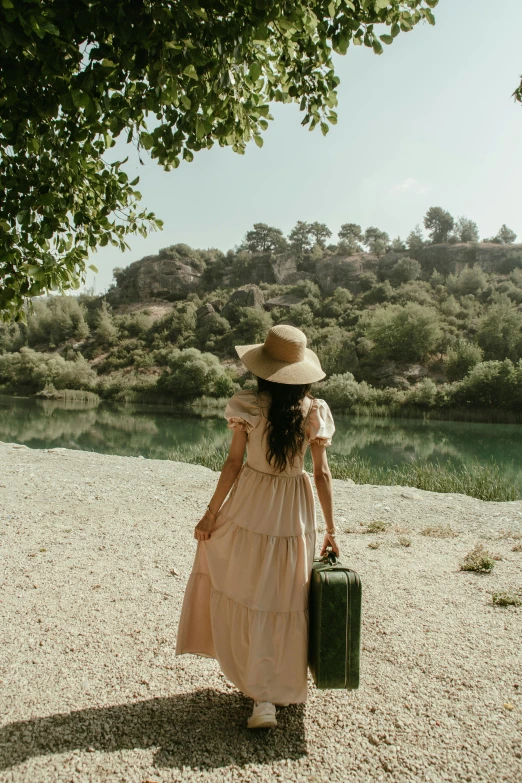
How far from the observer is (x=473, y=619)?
390 centimetres

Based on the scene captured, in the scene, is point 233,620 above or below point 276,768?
above

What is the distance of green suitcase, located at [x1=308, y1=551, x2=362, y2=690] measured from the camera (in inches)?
95.4

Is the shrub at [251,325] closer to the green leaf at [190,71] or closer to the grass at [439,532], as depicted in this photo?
the grass at [439,532]

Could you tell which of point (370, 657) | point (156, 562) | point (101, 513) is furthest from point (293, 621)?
point (101, 513)

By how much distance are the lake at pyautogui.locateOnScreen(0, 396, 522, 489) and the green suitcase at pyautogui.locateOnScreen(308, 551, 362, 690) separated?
1307 centimetres

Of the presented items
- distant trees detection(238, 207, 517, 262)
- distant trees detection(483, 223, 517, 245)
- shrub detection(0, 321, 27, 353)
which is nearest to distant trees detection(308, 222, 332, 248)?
distant trees detection(238, 207, 517, 262)

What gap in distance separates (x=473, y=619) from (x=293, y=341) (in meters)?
2.79

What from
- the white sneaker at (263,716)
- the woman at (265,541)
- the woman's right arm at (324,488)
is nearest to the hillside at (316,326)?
the woman's right arm at (324,488)

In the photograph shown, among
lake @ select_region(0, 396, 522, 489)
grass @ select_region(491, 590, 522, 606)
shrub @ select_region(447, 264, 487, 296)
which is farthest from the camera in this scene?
shrub @ select_region(447, 264, 487, 296)

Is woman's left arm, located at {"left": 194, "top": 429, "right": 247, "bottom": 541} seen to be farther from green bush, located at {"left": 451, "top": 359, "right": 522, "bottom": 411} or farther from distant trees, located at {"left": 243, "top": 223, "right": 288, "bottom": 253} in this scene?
distant trees, located at {"left": 243, "top": 223, "right": 288, "bottom": 253}

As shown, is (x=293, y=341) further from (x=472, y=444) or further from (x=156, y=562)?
(x=472, y=444)

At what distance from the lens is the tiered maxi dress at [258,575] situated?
248cm

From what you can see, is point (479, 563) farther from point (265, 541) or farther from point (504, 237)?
point (504, 237)

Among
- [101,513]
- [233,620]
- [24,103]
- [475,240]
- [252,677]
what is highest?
[475,240]
